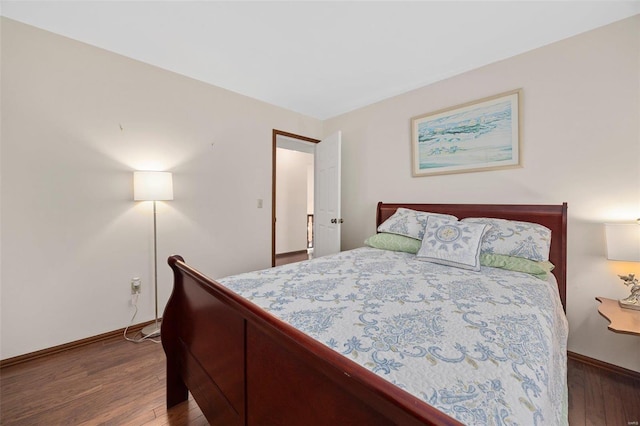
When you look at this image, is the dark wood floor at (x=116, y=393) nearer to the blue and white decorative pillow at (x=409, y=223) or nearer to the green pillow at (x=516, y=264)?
the green pillow at (x=516, y=264)

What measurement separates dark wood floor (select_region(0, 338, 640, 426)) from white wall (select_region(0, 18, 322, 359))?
1.07 ft

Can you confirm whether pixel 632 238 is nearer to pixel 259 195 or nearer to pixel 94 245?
pixel 259 195

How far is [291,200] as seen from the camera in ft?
18.5

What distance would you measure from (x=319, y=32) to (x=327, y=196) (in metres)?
1.89

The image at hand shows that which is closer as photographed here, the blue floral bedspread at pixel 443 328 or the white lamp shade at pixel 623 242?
the blue floral bedspread at pixel 443 328

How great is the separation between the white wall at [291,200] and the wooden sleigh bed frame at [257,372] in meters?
3.93

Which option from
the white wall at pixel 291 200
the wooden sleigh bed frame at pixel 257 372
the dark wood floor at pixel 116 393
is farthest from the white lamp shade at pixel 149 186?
the white wall at pixel 291 200

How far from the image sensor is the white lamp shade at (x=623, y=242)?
5.20 ft

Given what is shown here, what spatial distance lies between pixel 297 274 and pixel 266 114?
2393mm

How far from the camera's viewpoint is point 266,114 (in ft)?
10.7

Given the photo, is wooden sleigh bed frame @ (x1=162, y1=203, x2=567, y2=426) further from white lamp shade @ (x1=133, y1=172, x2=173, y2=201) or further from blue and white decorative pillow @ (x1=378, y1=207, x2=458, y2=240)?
blue and white decorative pillow @ (x1=378, y1=207, x2=458, y2=240)

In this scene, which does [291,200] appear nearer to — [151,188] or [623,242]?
[151,188]

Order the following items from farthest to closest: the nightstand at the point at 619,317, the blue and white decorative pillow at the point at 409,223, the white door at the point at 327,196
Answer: the white door at the point at 327,196, the blue and white decorative pillow at the point at 409,223, the nightstand at the point at 619,317

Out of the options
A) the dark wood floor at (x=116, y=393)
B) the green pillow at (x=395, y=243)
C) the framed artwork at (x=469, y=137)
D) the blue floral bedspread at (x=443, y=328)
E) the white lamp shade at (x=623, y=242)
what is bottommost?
the dark wood floor at (x=116, y=393)
